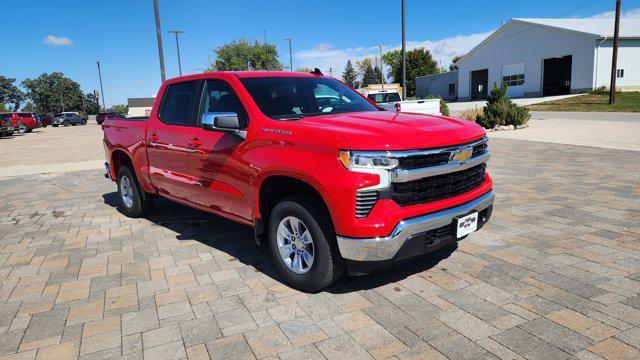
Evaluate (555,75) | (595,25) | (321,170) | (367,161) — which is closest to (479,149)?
(367,161)

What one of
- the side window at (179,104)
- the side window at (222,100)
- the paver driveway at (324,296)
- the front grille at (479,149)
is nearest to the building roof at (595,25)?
the paver driveway at (324,296)

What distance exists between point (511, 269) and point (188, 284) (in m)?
2.91

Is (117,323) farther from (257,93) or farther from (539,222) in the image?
(539,222)

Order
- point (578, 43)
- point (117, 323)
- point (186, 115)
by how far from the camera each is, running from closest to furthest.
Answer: point (117, 323)
point (186, 115)
point (578, 43)

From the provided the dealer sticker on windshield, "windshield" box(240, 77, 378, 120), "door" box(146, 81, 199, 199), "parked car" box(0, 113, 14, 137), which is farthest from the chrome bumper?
"parked car" box(0, 113, 14, 137)

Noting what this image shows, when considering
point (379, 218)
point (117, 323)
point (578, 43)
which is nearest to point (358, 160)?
point (379, 218)

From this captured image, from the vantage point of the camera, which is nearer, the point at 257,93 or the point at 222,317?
Result: the point at 222,317

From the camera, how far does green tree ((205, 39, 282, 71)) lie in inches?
2378

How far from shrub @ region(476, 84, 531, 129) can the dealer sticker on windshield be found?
1502cm

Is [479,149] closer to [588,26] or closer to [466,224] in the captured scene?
[466,224]

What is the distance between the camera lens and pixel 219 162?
170 inches

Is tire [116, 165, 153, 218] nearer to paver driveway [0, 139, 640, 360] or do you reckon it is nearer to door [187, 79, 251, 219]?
paver driveway [0, 139, 640, 360]

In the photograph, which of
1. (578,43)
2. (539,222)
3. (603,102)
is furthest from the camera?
(578,43)

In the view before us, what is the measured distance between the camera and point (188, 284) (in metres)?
4.05
